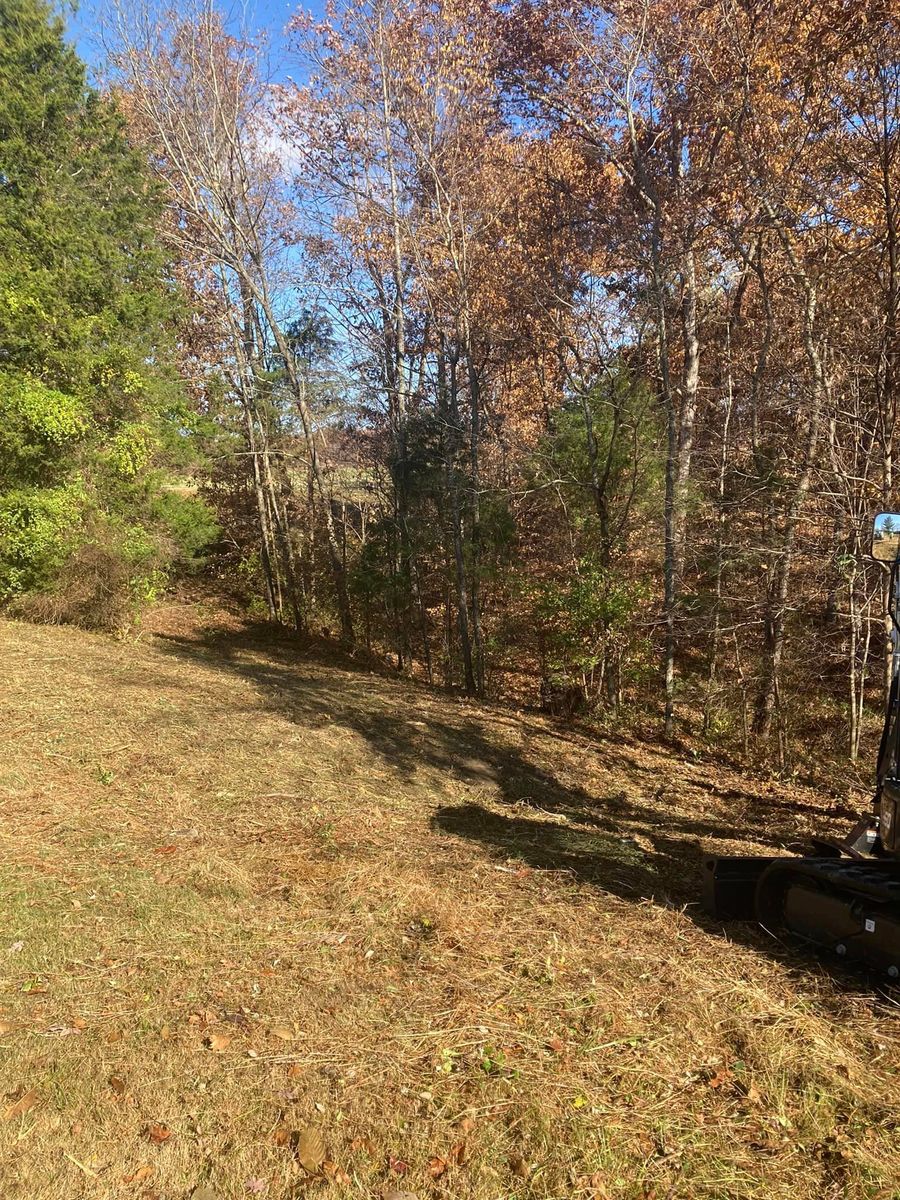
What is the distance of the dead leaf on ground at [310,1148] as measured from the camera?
2583 mm

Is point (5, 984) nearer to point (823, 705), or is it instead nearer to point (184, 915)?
point (184, 915)

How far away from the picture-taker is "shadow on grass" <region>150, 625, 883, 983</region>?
228 inches

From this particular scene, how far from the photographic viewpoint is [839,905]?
12.7 feet

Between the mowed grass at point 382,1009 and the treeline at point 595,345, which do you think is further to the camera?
the treeline at point 595,345

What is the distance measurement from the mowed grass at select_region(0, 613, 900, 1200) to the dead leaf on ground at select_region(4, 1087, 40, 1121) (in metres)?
0.01

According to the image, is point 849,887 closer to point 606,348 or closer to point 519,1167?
point 519,1167

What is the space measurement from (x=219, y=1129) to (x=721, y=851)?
215 inches

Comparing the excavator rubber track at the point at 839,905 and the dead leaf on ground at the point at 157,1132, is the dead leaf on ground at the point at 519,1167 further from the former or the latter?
the excavator rubber track at the point at 839,905

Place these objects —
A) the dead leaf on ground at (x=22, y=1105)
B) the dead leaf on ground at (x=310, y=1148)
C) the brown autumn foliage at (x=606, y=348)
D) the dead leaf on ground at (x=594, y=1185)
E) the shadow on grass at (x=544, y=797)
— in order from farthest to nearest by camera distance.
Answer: the brown autumn foliage at (x=606, y=348) → the shadow on grass at (x=544, y=797) → the dead leaf on ground at (x=22, y=1105) → the dead leaf on ground at (x=310, y=1148) → the dead leaf on ground at (x=594, y=1185)

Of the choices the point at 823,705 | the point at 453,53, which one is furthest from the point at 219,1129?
the point at 453,53

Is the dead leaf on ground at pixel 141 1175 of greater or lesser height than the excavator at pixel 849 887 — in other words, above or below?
below

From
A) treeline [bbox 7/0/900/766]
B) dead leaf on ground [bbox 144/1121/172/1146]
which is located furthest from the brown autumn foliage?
dead leaf on ground [bbox 144/1121/172/1146]

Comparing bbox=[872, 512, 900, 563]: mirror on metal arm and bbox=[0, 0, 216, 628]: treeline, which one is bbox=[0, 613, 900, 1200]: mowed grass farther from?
bbox=[0, 0, 216, 628]: treeline

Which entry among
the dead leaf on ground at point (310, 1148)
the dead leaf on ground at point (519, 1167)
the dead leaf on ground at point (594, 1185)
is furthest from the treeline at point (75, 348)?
the dead leaf on ground at point (594, 1185)
